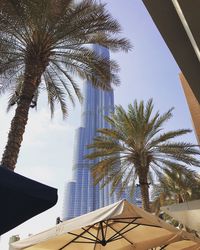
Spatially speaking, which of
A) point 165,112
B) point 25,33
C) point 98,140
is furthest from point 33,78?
point 165,112

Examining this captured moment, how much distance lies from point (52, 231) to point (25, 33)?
7660 mm

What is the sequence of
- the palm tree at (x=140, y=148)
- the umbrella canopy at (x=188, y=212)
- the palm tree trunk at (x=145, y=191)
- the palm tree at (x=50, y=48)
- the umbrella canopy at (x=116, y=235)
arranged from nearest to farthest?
the umbrella canopy at (x=116, y=235)
the palm tree at (x=50, y=48)
the umbrella canopy at (x=188, y=212)
the palm tree trunk at (x=145, y=191)
the palm tree at (x=140, y=148)

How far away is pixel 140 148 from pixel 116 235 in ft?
30.2

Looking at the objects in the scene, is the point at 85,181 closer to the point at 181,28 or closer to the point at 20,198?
the point at 181,28

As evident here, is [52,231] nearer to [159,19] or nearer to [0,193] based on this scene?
[0,193]

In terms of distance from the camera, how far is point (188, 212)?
10555 mm

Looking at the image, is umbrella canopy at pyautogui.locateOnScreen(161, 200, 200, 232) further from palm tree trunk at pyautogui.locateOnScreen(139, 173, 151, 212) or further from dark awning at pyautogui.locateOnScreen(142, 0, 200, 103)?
dark awning at pyautogui.locateOnScreen(142, 0, 200, 103)

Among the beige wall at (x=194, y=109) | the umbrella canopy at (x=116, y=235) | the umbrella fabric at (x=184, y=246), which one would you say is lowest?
the umbrella fabric at (x=184, y=246)

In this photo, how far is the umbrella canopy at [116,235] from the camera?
15.4ft

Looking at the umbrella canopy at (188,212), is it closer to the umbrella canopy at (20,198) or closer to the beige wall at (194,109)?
the umbrella canopy at (20,198)

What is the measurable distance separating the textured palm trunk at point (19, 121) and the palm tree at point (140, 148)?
22.3 ft

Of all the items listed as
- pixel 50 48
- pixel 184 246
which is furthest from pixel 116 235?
pixel 50 48

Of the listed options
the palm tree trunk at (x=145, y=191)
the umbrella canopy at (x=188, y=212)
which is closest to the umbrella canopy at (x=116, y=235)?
the umbrella canopy at (x=188, y=212)

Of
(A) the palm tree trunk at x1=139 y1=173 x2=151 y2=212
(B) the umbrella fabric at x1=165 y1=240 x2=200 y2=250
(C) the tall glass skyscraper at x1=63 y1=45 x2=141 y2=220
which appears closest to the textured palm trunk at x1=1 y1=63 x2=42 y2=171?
(B) the umbrella fabric at x1=165 y1=240 x2=200 y2=250
